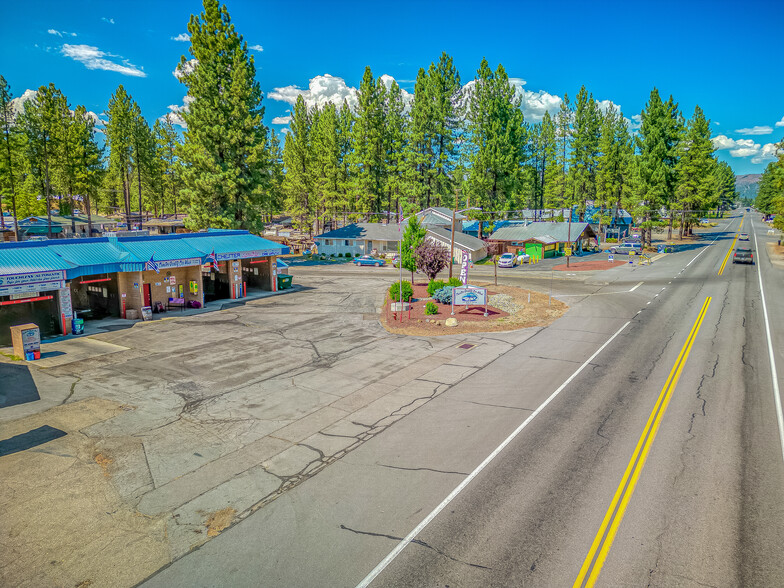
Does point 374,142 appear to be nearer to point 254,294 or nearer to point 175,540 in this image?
point 254,294

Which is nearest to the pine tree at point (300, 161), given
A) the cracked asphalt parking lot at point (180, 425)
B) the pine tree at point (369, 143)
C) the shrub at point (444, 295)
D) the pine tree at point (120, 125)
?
the pine tree at point (369, 143)

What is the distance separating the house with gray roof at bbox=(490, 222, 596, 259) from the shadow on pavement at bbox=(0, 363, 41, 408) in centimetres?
5734

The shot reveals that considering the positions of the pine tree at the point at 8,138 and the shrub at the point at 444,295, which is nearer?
the shrub at the point at 444,295

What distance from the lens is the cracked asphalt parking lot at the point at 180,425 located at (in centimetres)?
860

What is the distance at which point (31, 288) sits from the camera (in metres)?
22.2

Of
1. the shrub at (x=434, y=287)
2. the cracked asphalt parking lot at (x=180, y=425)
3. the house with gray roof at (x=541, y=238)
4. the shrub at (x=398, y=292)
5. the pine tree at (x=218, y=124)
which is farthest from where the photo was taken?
the house with gray roof at (x=541, y=238)

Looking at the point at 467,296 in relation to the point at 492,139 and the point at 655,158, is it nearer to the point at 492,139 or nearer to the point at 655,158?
the point at 492,139

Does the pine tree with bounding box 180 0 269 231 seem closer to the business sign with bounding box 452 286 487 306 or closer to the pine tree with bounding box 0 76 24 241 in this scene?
the pine tree with bounding box 0 76 24 241

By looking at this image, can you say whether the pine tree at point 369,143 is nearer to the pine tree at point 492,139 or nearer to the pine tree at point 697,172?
the pine tree at point 492,139

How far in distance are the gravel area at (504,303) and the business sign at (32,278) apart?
82.9 ft

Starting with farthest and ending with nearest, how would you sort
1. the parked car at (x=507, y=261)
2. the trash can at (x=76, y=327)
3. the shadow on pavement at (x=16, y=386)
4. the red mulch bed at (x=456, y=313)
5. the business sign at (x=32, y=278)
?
the parked car at (x=507, y=261) → the red mulch bed at (x=456, y=313) → the trash can at (x=76, y=327) → the business sign at (x=32, y=278) → the shadow on pavement at (x=16, y=386)

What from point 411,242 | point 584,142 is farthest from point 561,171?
point 411,242

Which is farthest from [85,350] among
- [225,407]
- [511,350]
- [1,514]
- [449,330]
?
[511,350]

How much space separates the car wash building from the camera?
23.0 m
